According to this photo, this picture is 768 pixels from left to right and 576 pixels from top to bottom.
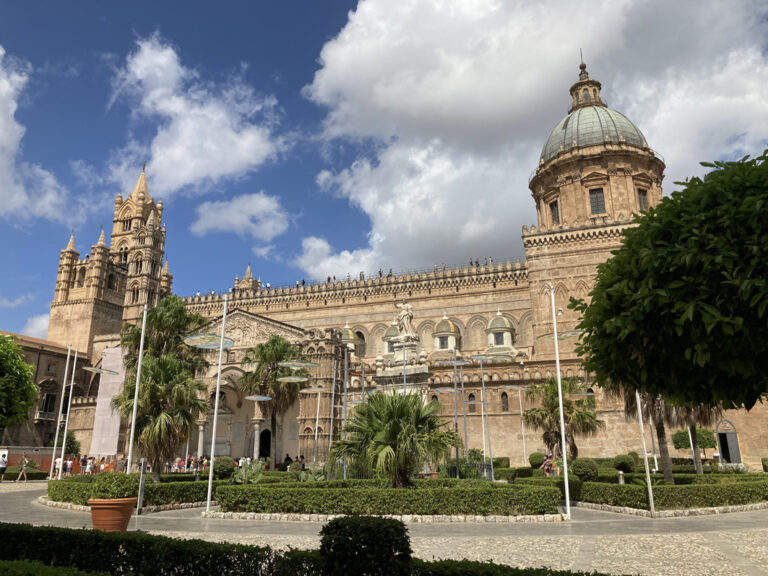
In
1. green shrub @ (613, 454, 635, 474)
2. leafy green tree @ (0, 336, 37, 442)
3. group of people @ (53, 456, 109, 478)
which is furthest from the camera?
group of people @ (53, 456, 109, 478)

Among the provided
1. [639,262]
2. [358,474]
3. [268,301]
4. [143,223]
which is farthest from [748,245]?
[143,223]

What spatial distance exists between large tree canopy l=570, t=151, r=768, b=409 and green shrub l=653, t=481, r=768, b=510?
10319 mm

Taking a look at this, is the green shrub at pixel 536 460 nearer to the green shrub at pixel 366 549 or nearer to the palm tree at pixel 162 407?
the palm tree at pixel 162 407

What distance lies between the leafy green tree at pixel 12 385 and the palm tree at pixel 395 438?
1250cm

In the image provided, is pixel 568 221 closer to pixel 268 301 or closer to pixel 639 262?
pixel 268 301

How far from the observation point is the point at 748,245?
573cm

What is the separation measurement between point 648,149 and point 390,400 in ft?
132

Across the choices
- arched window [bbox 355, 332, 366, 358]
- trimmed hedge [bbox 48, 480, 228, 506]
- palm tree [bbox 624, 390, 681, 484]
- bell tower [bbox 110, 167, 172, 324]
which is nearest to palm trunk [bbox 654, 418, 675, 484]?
palm tree [bbox 624, 390, 681, 484]

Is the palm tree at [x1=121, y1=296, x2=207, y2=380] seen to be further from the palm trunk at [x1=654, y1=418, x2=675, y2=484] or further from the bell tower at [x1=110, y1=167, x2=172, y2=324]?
the bell tower at [x1=110, y1=167, x2=172, y2=324]

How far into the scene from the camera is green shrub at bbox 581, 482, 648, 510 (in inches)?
628

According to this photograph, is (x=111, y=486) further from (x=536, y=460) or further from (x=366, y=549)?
(x=536, y=460)

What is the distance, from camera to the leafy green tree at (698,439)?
3225 cm

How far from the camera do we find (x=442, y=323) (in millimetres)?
46500

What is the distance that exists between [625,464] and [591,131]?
97.9ft
